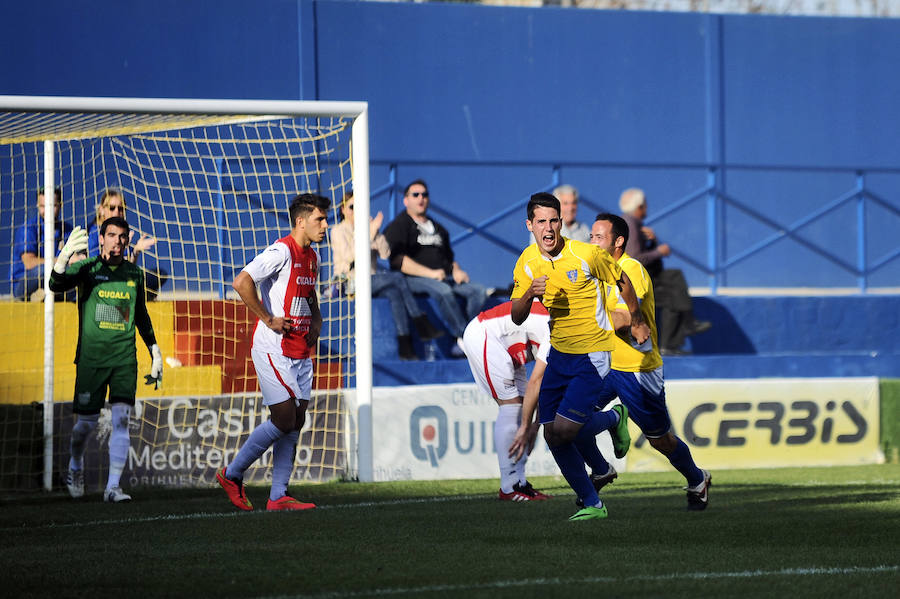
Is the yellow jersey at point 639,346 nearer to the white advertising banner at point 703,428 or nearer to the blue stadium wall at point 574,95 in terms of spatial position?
the white advertising banner at point 703,428

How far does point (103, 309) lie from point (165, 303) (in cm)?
218

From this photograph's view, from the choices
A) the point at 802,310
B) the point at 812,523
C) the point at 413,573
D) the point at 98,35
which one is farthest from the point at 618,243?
the point at 98,35

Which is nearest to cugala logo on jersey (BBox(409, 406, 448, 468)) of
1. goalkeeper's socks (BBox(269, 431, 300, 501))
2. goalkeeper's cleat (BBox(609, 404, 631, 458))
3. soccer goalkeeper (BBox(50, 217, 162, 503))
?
goalkeeper's socks (BBox(269, 431, 300, 501))

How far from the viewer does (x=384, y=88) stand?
1538 centimetres

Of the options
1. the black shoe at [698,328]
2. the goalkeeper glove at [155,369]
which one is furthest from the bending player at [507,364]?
the black shoe at [698,328]

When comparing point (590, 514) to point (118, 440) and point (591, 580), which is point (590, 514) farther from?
point (118, 440)

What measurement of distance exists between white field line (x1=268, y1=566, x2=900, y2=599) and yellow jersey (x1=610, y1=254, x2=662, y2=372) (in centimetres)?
250

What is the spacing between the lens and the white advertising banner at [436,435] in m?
10.3

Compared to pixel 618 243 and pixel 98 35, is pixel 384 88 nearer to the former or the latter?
pixel 98 35

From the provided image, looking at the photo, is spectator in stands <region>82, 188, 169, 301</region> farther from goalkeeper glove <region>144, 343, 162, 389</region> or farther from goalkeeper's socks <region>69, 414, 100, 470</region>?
goalkeeper's socks <region>69, 414, 100, 470</region>

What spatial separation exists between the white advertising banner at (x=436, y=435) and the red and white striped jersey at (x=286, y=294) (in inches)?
92.2

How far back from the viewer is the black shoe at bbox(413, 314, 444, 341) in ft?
39.9

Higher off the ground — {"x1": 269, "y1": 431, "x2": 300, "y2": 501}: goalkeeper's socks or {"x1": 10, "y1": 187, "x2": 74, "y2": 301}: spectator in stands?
{"x1": 10, "y1": 187, "x2": 74, "y2": 301}: spectator in stands

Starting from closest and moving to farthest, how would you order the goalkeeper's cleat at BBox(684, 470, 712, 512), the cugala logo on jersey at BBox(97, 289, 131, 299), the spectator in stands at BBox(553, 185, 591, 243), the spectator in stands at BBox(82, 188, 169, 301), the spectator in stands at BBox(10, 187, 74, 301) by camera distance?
the goalkeeper's cleat at BBox(684, 470, 712, 512) → the cugala logo on jersey at BBox(97, 289, 131, 299) → the spectator in stands at BBox(82, 188, 169, 301) → the spectator in stands at BBox(10, 187, 74, 301) → the spectator in stands at BBox(553, 185, 591, 243)
